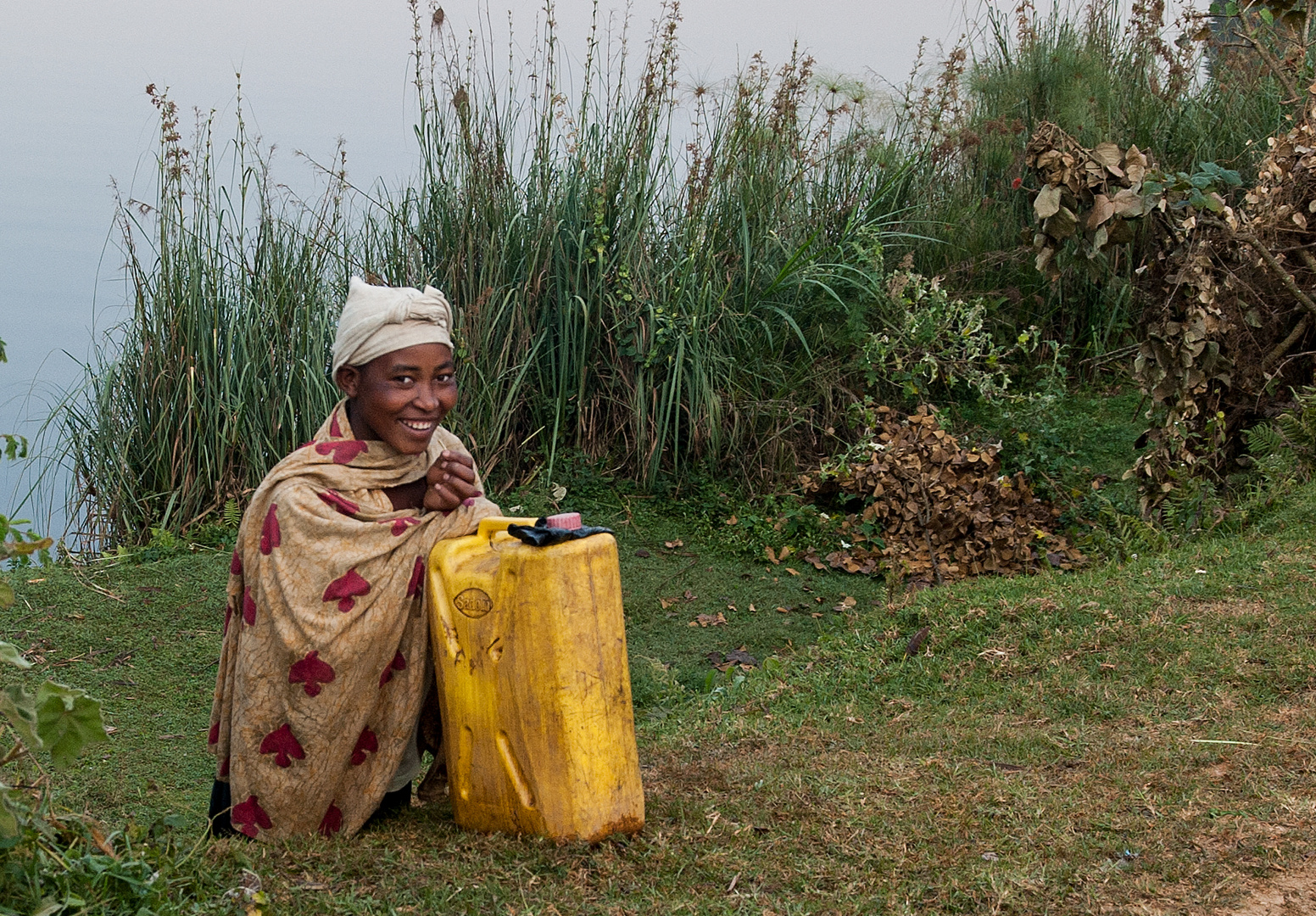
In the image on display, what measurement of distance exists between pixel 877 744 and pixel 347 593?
1.75m

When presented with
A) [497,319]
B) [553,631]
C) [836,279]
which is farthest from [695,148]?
[553,631]

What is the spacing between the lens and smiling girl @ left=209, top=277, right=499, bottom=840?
113 inches

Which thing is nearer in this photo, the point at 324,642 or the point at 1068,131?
the point at 324,642

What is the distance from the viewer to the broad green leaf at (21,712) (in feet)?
6.88

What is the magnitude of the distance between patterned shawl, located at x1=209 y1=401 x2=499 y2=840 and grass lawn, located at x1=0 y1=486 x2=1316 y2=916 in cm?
16

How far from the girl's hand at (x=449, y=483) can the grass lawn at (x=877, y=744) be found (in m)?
0.78

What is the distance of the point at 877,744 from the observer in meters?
3.77

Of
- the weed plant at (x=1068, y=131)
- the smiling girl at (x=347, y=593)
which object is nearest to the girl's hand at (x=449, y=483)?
the smiling girl at (x=347, y=593)

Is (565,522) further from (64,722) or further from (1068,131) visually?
(1068,131)

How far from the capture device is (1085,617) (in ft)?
14.7

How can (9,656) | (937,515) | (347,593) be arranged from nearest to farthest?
(9,656) < (347,593) < (937,515)

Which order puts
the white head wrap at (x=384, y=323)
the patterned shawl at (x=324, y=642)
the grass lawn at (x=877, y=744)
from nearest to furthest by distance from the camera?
the grass lawn at (x=877, y=744)
the patterned shawl at (x=324, y=642)
the white head wrap at (x=384, y=323)

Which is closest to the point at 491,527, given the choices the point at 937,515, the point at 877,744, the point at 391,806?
the point at 391,806

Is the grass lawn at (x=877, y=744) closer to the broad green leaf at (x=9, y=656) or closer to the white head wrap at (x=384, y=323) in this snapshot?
the broad green leaf at (x=9, y=656)
